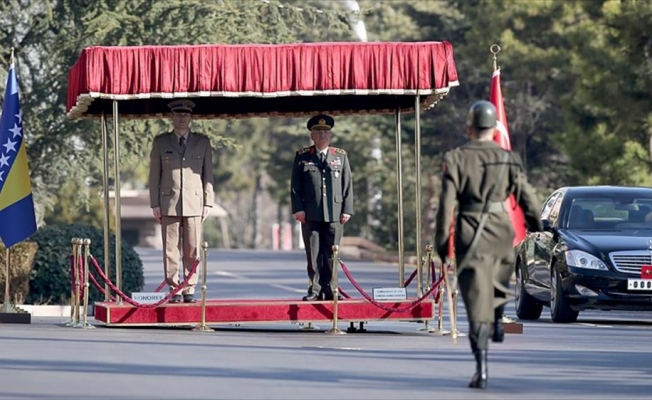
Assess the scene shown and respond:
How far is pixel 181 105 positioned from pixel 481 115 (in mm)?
6314

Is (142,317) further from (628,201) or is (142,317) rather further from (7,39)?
(7,39)

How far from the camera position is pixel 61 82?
34.2m

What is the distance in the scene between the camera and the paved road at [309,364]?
12.9 m

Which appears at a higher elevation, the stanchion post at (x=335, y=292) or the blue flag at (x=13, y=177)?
the blue flag at (x=13, y=177)

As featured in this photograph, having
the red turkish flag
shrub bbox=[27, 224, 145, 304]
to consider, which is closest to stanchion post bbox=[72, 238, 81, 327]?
the red turkish flag

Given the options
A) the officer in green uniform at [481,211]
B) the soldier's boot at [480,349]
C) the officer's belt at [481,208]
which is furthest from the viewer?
the officer's belt at [481,208]

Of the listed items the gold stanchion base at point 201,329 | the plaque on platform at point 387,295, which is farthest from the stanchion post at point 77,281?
the plaque on platform at point 387,295

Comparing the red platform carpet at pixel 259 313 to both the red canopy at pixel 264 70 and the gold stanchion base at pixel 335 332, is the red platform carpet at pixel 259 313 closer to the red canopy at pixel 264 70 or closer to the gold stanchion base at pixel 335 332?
the gold stanchion base at pixel 335 332

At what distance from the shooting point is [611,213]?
76.2 ft

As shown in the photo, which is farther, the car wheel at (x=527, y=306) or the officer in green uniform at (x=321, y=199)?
the car wheel at (x=527, y=306)

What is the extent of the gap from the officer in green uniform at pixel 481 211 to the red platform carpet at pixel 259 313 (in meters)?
5.40

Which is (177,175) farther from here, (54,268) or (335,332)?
(54,268)

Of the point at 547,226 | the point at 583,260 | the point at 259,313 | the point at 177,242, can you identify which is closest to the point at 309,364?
the point at 259,313

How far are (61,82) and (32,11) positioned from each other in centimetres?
138
